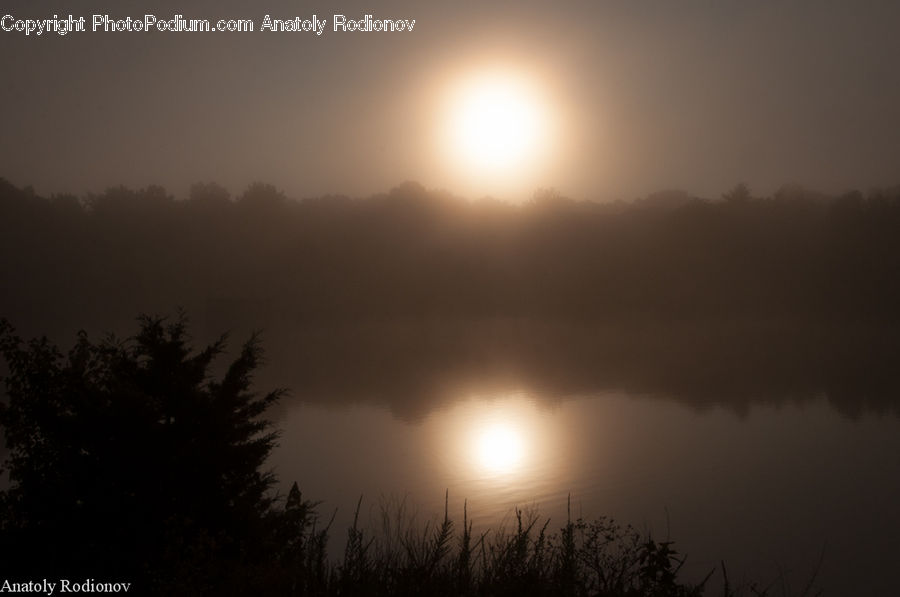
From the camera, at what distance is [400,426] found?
93.4 ft

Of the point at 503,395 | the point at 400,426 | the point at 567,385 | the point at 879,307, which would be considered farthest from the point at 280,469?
the point at 879,307

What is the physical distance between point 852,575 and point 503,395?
24.2 meters

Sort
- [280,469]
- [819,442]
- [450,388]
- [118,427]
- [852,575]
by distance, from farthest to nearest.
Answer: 1. [450,388]
2. [819,442]
3. [280,469]
4. [852,575]
5. [118,427]

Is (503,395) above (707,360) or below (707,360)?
below

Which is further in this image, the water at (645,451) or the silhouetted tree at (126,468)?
the water at (645,451)

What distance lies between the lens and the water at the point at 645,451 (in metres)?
15.0

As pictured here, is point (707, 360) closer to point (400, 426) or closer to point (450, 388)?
point (450, 388)

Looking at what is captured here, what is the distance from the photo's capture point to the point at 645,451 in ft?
77.7

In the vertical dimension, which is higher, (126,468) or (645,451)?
(645,451)

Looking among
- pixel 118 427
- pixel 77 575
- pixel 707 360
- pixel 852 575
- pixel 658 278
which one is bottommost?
pixel 852 575

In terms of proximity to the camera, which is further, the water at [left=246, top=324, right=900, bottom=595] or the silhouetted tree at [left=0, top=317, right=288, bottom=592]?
the water at [left=246, top=324, right=900, bottom=595]

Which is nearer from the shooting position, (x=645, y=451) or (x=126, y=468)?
(x=126, y=468)

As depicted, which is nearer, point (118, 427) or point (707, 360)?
point (118, 427)

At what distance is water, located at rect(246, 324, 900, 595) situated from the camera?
1499 centimetres
